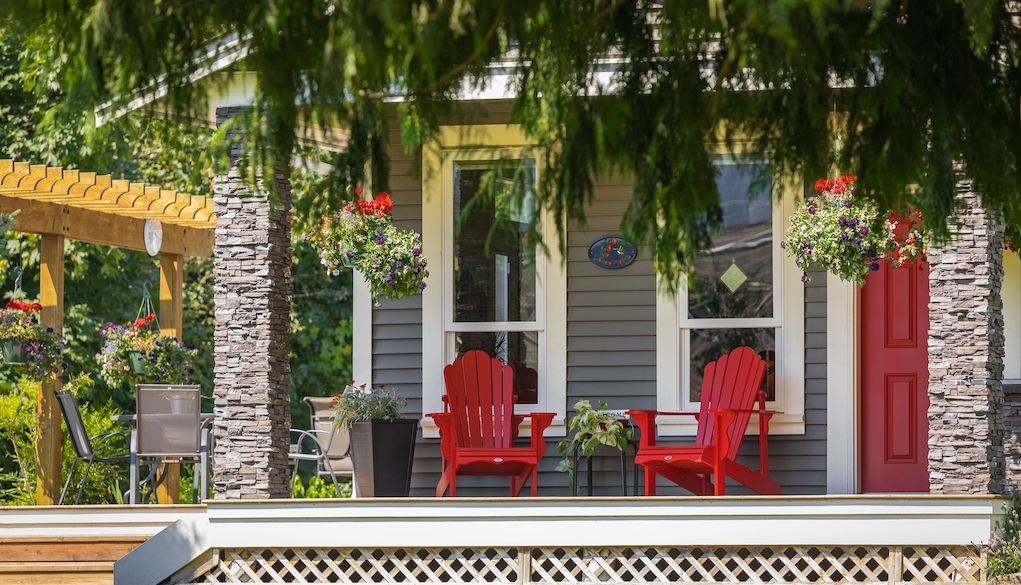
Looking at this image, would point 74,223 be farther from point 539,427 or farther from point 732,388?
point 732,388

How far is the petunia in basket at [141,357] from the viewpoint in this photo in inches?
363

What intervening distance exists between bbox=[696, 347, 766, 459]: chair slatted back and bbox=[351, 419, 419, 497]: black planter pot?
1556 mm

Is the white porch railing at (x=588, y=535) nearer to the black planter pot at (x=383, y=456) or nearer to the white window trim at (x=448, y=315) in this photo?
the black planter pot at (x=383, y=456)

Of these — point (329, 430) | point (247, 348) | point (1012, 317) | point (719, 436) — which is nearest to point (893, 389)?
point (1012, 317)

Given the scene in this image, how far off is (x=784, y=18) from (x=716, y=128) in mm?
621

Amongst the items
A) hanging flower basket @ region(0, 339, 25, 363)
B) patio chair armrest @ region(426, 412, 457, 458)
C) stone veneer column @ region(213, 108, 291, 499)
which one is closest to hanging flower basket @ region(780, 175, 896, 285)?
patio chair armrest @ region(426, 412, 457, 458)

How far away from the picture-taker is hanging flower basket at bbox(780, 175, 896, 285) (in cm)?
706

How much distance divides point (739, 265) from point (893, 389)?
1.08 m

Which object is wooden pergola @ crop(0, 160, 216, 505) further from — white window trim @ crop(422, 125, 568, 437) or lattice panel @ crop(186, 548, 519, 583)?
lattice panel @ crop(186, 548, 519, 583)

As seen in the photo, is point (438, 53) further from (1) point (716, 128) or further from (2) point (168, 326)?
(2) point (168, 326)

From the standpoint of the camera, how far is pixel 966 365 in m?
6.45

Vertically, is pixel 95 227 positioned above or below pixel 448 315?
above

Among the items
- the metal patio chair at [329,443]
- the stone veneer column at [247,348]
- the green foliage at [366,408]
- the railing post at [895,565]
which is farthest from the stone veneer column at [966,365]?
the metal patio chair at [329,443]

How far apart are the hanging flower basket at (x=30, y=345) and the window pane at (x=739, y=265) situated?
3.77 m
